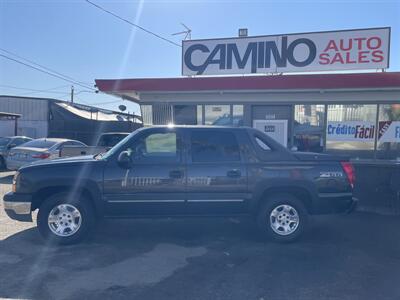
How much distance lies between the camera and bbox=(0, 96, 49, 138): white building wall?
2913 centimetres

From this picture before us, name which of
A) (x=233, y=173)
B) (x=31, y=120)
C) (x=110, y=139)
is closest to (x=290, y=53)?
(x=233, y=173)

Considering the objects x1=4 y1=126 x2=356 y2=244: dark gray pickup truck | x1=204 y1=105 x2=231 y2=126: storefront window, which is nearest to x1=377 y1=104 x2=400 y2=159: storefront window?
x1=204 y1=105 x2=231 y2=126: storefront window

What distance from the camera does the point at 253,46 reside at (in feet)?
33.7

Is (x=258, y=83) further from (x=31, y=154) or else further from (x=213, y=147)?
(x=31, y=154)

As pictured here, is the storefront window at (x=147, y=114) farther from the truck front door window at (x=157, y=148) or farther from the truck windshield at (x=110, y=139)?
the truck front door window at (x=157, y=148)

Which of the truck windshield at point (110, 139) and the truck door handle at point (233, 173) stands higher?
the truck windshield at point (110, 139)

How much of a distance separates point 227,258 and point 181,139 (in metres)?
1.96

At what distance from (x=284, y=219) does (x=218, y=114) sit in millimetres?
4864

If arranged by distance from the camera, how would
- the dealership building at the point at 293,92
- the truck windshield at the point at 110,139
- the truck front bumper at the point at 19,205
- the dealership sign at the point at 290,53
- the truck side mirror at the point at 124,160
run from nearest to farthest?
1. the truck side mirror at the point at 124,160
2. the truck front bumper at the point at 19,205
3. the dealership building at the point at 293,92
4. the dealership sign at the point at 290,53
5. the truck windshield at the point at 110,139

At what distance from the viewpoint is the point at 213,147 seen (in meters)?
5.78

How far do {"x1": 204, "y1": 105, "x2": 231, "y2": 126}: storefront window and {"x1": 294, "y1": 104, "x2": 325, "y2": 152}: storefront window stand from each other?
6.08 feet

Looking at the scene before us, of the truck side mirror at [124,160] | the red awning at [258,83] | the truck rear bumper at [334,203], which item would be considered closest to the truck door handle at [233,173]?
the truck rear bumper at [334,203]

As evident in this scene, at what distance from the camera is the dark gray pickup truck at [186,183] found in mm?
5500

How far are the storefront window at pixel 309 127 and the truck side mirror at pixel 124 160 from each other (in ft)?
18.7
